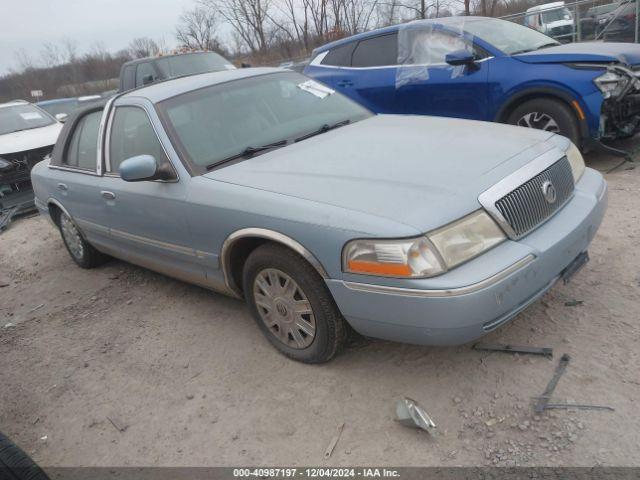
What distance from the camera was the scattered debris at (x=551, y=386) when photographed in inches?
97.7

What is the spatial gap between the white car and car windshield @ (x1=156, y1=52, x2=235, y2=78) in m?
2.24

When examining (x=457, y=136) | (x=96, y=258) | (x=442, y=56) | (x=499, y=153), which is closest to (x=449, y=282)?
(x=499, y=153)

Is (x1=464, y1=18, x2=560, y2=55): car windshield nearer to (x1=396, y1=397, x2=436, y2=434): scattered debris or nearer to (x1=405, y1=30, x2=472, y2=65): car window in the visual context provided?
(x1=405, y1=30, x2=472, y2=65): car window

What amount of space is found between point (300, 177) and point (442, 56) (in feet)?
13.2

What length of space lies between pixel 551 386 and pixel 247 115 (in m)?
2.48

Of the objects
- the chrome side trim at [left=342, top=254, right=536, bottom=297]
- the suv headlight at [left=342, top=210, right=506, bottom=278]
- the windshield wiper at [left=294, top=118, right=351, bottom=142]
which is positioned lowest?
the chrome side trim at [left=342, top=254, right=536, bottom=297]

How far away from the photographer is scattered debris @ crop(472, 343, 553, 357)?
112 inches

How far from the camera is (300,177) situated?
9.61 feet

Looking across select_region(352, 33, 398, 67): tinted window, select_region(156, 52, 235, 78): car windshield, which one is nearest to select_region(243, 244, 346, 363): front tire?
select_region(352, 33, 398, 67): tinted window

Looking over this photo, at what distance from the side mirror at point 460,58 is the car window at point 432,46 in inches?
11.1

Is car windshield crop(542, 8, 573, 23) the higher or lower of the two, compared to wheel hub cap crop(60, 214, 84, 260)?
higher

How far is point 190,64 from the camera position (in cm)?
1049

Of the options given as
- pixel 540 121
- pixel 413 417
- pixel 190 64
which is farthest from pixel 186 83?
pixel 190 64

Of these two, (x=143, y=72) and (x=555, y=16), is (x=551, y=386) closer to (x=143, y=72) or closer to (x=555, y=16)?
(x=143, y=72)
